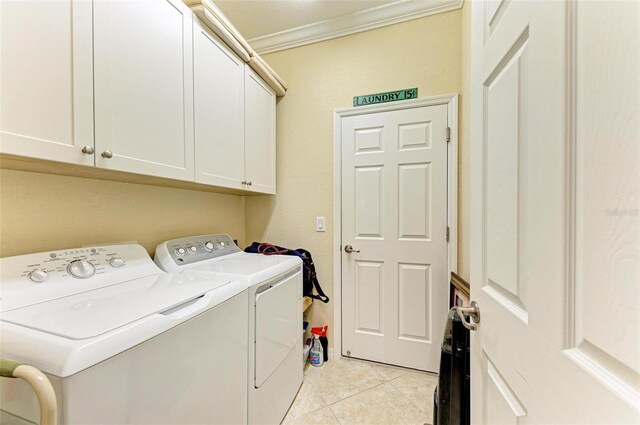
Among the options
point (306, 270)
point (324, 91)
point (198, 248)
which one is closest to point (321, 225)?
point (306, 270)

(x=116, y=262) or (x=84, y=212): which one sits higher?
(x=84, y=212)

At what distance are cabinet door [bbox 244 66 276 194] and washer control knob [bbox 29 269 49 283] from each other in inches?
46.0

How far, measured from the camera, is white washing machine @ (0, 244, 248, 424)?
584 mm

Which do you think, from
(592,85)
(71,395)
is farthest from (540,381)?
(71,395)

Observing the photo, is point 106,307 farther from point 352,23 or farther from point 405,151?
point 352,23

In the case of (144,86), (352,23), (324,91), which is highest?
(352,23)

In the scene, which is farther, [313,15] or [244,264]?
[313,15]

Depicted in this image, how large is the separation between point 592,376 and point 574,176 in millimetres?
307

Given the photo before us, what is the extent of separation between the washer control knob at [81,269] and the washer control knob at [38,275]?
3.1 inches

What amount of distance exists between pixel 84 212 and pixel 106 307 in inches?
26.6

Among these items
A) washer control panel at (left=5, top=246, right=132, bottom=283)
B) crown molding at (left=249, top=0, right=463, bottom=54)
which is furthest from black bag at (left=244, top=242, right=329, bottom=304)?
crown molding at (left=249, top=0, right=463, bottom=54)

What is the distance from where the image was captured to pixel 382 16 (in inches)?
79.5

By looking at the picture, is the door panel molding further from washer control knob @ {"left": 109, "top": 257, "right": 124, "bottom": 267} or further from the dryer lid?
washer control knob @ {"left": 109, "top": 257, "right": 124, "bottom": 267}

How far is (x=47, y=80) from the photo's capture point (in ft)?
2.69
